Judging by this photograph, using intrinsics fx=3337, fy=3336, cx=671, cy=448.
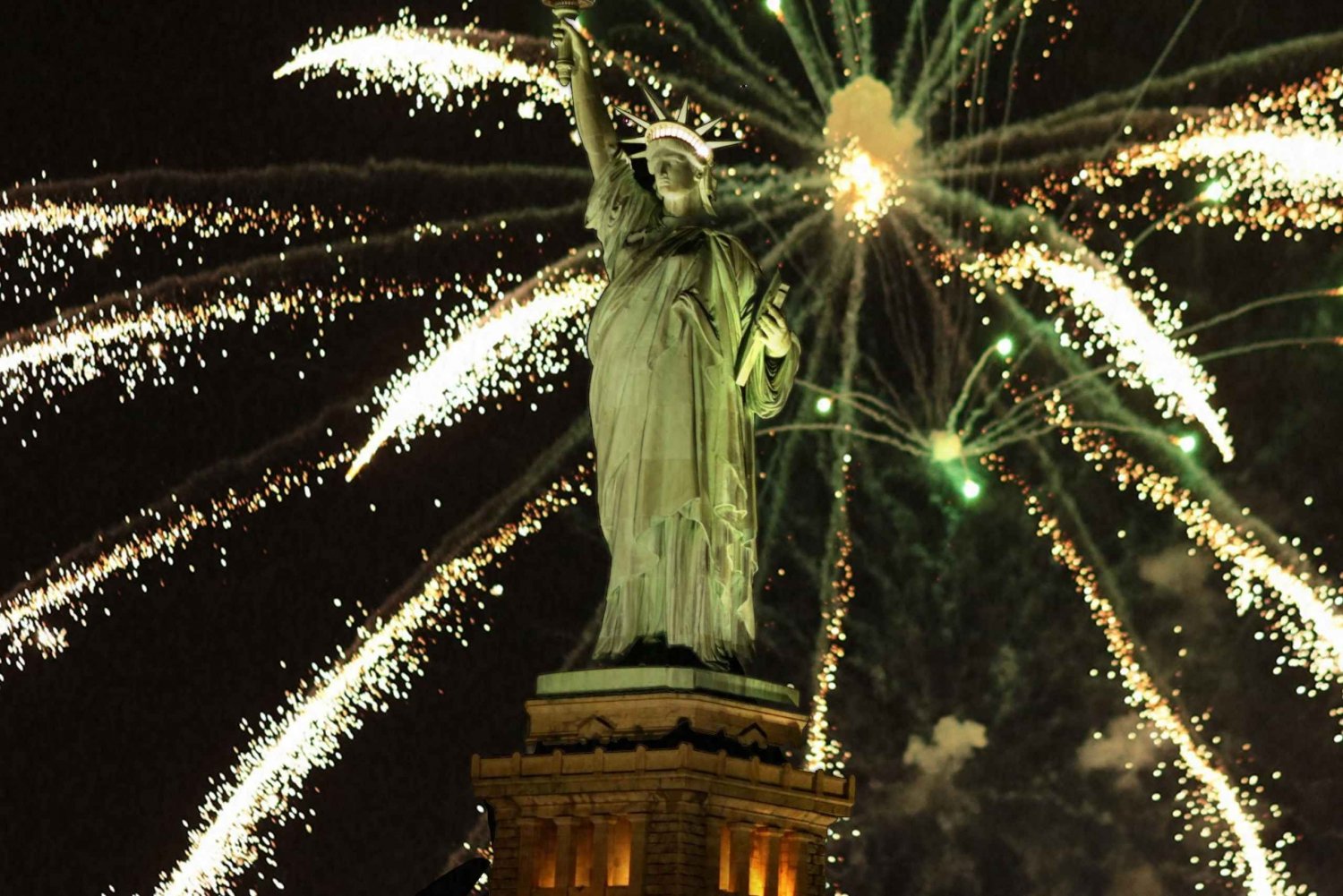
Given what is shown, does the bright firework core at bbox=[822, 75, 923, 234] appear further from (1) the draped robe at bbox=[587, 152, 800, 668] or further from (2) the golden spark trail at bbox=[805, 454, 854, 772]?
(1) the draped robe at bbox=[587, 152, 800, 668]

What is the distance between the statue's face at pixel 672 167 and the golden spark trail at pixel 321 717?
11350 mm

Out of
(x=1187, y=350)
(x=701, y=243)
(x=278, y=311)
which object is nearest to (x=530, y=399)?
(x=278, y=311)

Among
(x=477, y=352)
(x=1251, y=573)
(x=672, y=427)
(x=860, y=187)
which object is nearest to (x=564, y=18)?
(x=672, y=427)

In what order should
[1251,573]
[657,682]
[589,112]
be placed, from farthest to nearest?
[1251,573], [589,112], [657,682]

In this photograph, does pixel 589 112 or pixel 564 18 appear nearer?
pixel 564 18

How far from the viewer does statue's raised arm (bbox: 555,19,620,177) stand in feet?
122

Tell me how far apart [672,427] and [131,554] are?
539 inches

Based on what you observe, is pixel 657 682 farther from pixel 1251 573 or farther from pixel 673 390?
pixel 1251 573

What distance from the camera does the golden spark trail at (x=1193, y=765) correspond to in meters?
51.3

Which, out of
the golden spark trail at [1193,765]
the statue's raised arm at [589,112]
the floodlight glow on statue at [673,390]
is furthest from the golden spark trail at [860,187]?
the statue's raised arm at [589,112]

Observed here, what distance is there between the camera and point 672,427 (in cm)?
3606

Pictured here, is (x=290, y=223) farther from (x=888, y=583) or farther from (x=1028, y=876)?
(x=1028, y=876)

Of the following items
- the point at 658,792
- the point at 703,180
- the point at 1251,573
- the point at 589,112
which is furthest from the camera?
the point at 1251,573

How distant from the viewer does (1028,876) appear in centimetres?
5334
